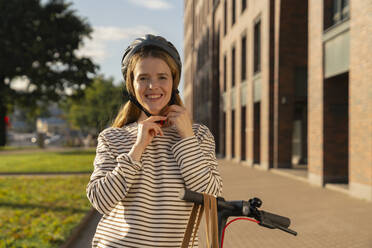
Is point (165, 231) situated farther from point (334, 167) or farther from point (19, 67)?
point (19, 67)

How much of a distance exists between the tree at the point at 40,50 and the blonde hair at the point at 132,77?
111 feet

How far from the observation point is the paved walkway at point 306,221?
5.90m

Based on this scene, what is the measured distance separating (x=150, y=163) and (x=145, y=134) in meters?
0.16

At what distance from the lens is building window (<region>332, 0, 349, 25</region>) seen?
1196 cm

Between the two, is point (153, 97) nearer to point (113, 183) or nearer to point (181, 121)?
point (181, 121)

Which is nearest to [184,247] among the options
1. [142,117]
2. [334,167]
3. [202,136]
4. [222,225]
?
[222,225]

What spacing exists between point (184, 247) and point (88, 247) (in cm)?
449

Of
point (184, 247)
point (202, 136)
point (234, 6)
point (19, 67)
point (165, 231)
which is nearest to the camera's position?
point (184, 247)

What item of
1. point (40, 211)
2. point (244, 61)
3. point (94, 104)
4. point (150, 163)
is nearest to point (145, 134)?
point (150, 163)

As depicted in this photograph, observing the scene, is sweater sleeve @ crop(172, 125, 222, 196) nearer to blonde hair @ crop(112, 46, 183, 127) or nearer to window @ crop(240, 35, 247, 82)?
blonde hair @ crop(112, 46, 183, 127)

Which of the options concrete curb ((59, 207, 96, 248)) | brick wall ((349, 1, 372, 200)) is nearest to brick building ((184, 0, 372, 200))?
brick wall ((349, 1, 372, 200))

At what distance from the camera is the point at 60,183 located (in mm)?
12875

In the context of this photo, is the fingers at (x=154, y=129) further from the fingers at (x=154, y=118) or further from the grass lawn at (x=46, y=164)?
the grass lawn at (x=46, y=164)

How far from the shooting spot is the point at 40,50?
3422 centimetres
